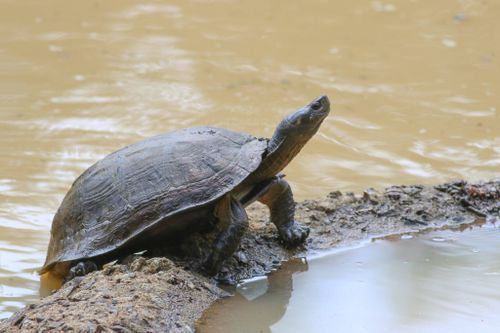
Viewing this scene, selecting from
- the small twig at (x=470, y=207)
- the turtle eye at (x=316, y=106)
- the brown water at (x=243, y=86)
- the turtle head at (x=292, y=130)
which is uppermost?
the turtle eye at (x=316, y=106)

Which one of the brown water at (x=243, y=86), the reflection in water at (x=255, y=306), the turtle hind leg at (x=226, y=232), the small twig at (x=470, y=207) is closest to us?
the reflection in water at (x=255, y=306)

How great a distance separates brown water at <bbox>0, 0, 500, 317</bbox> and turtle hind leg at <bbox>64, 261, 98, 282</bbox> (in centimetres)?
40

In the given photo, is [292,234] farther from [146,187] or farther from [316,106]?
[146,187]

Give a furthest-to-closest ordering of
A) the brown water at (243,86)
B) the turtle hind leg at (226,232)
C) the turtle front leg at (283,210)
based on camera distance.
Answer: the brown water at (243,86) < the turtle front leg at (283,210) < the turtle hind leg at (226,232)

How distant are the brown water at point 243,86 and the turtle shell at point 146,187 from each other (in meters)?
0.54

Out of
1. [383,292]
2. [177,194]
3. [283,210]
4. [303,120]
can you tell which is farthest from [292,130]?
[383,292]

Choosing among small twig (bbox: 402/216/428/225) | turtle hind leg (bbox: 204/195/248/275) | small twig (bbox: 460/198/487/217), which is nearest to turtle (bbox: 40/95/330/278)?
turtle hind leg (bbox: 204/195/248/275)

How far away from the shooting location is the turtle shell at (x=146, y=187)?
3791 millimetres

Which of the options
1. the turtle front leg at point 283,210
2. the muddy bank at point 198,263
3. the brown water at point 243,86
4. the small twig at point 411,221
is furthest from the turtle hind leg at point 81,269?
the small twig at point 411,221

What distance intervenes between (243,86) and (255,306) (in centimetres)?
459

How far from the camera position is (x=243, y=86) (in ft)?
25.9

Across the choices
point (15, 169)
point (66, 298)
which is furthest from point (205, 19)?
point (66, 298)

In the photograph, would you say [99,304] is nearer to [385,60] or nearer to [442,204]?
[442,204]

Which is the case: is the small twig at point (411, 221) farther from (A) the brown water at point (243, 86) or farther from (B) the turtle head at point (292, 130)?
(A) the brown water at point (243, 86)
